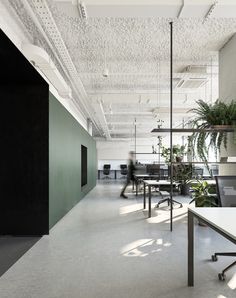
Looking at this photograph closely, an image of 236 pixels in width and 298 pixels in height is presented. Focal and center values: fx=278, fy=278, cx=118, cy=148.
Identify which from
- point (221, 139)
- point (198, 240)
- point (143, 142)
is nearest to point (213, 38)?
point (221, 139)

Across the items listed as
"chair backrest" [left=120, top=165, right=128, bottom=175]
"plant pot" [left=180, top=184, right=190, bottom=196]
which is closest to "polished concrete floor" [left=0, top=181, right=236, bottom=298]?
"plant pot" [left=180, top=184, right=190, bottom=196]

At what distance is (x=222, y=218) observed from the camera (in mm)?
2072

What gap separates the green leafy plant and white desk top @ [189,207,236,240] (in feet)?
7.40

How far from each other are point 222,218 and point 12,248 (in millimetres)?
2791

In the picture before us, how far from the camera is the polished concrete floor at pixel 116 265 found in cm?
241

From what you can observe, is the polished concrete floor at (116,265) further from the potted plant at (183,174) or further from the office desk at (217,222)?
the potted plant at (183,174)

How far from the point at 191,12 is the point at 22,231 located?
155 inches

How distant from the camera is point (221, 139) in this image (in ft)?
11.6

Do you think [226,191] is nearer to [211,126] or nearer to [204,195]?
[211,126]

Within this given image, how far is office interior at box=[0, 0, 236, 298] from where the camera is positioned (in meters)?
2.63

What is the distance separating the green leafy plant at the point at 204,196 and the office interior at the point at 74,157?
17 millimetres

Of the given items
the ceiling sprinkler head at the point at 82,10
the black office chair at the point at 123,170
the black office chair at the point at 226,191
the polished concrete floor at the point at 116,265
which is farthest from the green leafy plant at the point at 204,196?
the black office chair at the point at 123,170

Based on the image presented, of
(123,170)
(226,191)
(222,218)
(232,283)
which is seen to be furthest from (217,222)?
(123,170)

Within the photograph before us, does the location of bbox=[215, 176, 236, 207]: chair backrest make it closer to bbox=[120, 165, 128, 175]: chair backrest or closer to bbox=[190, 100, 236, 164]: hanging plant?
bbox=[190, 100, 236, 164]: hanging plant
